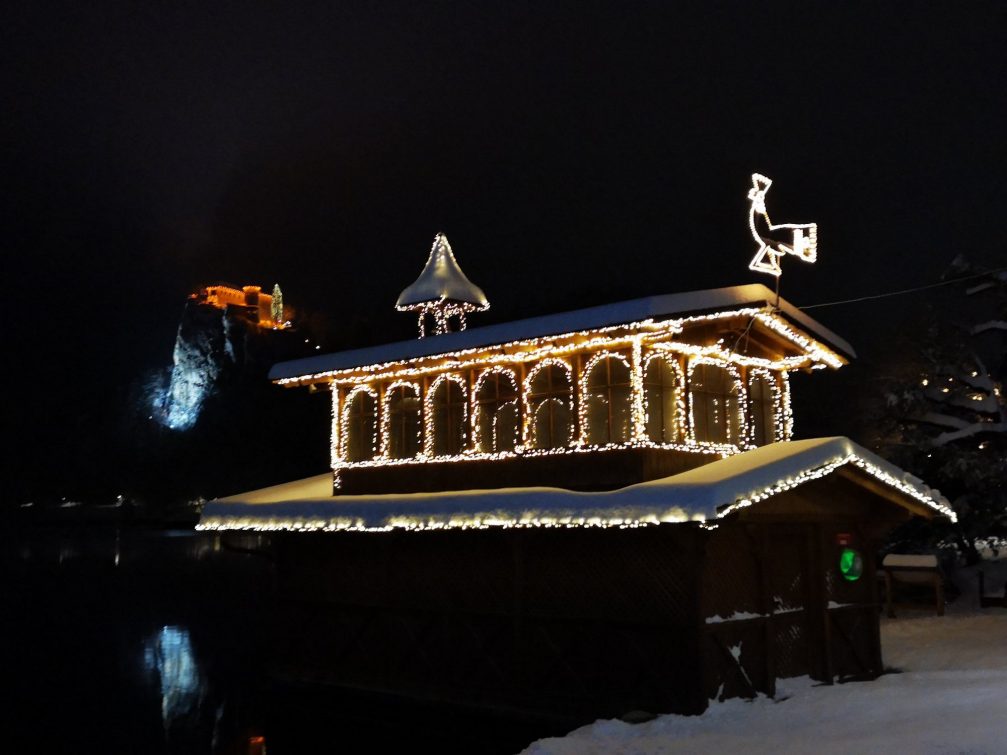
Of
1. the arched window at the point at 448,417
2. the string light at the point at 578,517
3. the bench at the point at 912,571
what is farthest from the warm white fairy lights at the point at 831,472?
the bench at the point at 912,571

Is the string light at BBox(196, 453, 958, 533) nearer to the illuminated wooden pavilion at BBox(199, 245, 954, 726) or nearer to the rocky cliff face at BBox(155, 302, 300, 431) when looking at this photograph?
the illuminated wooden pavilion at BBox(199, 245, 954, 726)

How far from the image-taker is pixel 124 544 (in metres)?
84.2

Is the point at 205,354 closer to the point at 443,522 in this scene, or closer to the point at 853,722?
the point at 443,522

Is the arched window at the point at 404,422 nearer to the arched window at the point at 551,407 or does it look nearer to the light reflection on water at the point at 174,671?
the arched window at the point at 551,407

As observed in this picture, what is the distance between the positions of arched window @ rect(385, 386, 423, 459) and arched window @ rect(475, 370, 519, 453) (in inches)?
58.3

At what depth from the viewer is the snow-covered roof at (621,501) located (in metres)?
12.4

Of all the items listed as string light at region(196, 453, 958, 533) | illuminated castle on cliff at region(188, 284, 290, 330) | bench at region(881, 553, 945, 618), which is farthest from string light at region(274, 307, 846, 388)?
illuminated castle on cliff at region(188, 284, 290, 330)

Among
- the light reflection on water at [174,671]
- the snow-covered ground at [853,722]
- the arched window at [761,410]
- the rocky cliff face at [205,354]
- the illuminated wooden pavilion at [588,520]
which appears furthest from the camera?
the rocky cliff face at [205,354]

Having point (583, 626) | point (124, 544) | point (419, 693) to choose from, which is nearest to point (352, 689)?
point (419, 693)

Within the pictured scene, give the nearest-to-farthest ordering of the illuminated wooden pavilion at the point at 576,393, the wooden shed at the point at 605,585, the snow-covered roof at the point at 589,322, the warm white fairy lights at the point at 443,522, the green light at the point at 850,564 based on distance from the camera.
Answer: the warm white fairy lights at the point at 443,522 < the wooden shed at the point at 605,585 < the snow-covered roof at the point at 589,322 < the illuminated wooden pavilion at the point at 576,393 < the green light at the point at 850,564

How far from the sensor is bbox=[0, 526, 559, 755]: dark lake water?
1518 cm

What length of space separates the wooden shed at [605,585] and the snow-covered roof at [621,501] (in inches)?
1.2

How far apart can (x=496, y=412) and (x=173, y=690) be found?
33.1ft

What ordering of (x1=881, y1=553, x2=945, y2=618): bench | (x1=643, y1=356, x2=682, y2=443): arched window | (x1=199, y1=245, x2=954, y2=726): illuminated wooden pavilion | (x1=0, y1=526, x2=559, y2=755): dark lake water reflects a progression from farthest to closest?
(x1=881, y1=553, x2=945, y2=618): bench, (x1=0, y1=526, x2=559, y2=755): dark lake water, (x1=643, y1=356, x2=682, y2=443): arched window, (x1=199, y1=245, x2=954, y2=726): illuminated wooden pavilion
